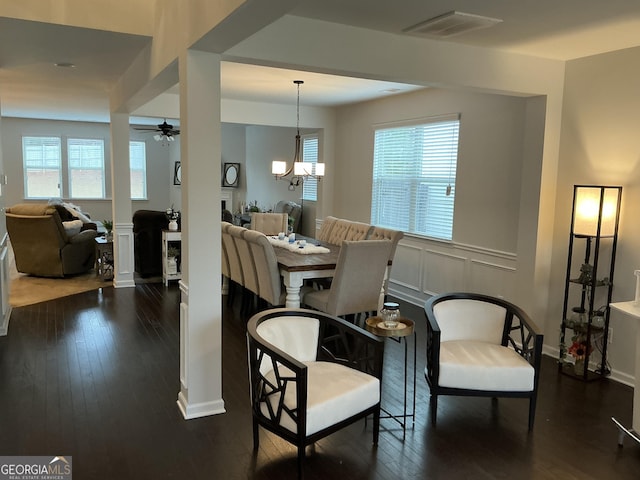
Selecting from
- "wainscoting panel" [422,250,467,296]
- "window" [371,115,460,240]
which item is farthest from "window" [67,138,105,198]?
"wainscoting panel" [422,250,467,296]

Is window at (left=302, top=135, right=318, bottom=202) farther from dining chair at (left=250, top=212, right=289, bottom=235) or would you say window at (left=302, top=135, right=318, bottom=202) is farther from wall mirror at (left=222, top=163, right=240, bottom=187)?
wall mirror at (left=222, top=163, right=240, bottom=187)

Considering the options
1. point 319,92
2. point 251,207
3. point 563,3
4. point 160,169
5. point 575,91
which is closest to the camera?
point 563,3

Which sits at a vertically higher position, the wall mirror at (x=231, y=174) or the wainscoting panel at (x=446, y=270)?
the wall mirror at (x=231, y=174)

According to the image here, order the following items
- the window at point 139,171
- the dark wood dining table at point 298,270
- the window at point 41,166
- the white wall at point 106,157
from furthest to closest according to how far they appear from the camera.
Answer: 1. the window at point 139,171
2. the window at point 41,166
3. the white wall at point 106,157
4. the dark wood dining table at point 298,270

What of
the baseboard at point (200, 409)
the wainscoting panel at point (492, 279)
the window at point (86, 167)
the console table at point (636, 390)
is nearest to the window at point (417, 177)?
the wainscoting panel at point (492, 279)

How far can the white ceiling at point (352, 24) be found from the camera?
3.01 m

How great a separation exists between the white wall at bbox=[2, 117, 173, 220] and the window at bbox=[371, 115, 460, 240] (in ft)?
21.8

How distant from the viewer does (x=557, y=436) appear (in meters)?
3.13

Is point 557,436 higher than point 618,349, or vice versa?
point 618,349

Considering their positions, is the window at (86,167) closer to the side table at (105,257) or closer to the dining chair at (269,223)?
the side table at (105,257)

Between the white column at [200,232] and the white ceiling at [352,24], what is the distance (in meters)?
0.77

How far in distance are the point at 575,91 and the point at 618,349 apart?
2.11 meters

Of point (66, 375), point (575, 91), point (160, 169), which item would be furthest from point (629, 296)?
point (160, 169)

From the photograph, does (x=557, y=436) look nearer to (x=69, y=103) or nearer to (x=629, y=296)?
(x=629, y=296)
